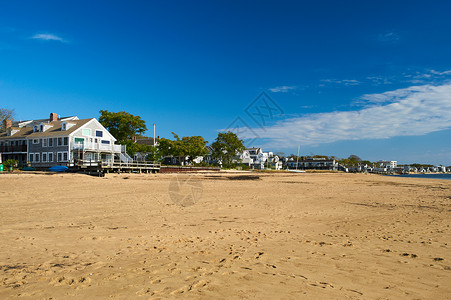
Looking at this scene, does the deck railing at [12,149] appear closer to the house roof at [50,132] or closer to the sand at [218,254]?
the house roof at [50,132]

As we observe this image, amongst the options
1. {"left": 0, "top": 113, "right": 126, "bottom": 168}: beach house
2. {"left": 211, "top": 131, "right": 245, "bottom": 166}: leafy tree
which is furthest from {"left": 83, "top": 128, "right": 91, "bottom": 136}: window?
{"left": 211, "top": 131, "right": 245, "bottom": 166}: leafy tree

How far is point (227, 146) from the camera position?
8300 cm

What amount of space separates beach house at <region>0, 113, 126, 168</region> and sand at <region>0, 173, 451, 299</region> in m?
40.3

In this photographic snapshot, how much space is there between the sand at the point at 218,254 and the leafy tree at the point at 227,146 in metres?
70.6

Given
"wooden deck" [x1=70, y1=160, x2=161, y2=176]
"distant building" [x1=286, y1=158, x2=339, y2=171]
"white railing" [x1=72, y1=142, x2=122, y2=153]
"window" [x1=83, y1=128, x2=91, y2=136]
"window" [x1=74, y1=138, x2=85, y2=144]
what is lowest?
"distant building" [x1=286, y1=158, x2=339, y2=171]

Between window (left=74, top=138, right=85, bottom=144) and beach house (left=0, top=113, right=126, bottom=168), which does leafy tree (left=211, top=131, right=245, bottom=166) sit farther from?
window (left=74, top=138, right=85, bottom=144)

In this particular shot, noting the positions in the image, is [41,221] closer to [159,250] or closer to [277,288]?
[159,250]

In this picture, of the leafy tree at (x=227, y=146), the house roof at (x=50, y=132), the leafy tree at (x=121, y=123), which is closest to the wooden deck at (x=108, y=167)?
the house roof at (x=50, y=132)

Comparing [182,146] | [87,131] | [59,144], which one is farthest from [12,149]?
[182,146]

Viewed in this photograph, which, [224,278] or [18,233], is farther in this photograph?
[18,233]

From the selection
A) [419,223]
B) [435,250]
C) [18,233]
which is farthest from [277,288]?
[419,223]

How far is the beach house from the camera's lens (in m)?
48.9

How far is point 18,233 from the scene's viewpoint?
7.83 metres

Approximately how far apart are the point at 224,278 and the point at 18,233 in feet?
20.5
